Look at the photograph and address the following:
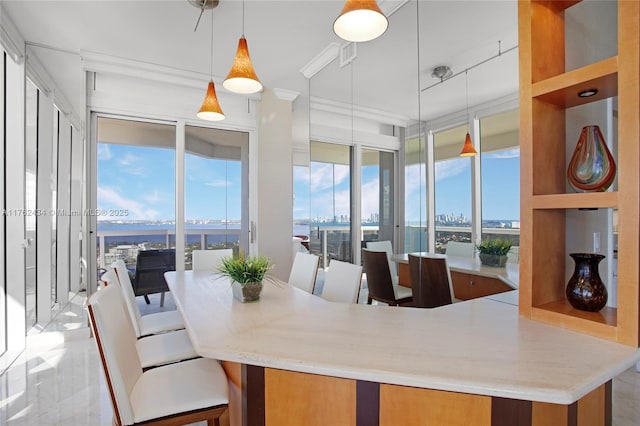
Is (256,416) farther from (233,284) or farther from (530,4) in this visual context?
(530,4)

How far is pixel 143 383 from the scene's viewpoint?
5.08 feet

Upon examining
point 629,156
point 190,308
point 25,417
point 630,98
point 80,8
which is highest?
point 80,8

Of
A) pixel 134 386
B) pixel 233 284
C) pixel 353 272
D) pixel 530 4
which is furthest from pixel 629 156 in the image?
pixel 134 386

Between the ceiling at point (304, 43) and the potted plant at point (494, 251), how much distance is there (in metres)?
0.73

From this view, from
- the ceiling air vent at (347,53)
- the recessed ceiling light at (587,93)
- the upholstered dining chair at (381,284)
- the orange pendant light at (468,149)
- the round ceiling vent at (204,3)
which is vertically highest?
the round ceiling vent at (204,3)

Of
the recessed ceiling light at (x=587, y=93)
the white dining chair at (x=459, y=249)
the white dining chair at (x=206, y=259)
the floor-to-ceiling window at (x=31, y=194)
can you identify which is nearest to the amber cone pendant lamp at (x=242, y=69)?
the white dining chair at (x=459, y=249)

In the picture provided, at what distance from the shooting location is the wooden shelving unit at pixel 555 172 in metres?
1.14

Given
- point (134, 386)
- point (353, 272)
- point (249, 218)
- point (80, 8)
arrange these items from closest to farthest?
point (134, 386)
point (353, 272)
point (80, 8)
point (249, 218)

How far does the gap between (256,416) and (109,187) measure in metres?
3.59

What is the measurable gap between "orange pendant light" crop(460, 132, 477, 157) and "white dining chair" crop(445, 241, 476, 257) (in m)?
0.48

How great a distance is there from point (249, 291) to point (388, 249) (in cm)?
111

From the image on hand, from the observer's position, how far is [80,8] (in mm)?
2816

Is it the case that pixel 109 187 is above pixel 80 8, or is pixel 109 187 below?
below

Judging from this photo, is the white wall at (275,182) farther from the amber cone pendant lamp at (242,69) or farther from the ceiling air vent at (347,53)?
the amber cone pendant lamp at (242,69)
